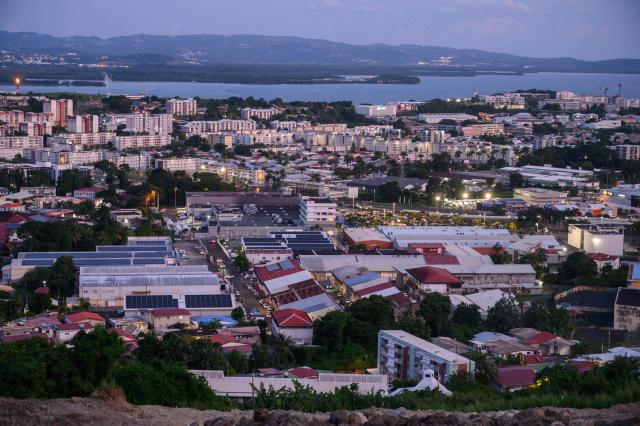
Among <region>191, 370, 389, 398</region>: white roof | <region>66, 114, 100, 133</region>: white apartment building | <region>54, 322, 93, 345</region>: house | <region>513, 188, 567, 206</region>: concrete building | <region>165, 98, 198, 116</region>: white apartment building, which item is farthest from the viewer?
<region>165, 98, 198, 116</region>: white apartment building

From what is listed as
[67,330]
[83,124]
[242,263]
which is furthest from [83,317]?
[83,124]

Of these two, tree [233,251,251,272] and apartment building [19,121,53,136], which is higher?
apartment building [19,121,53,136]

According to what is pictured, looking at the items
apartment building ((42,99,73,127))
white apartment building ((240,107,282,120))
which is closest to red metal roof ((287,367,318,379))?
apartment building ((42,99,73,127))

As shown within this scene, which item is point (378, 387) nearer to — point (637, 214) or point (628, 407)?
point (628, 407)

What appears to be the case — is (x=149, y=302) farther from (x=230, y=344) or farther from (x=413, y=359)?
(x=413, y=359)

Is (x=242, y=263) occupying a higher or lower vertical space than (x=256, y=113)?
lower

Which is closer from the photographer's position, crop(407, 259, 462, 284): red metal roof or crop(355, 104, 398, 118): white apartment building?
crop(407, 259, 462, 284): red metal roof

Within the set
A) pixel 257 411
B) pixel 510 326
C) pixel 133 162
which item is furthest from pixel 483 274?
pixel 133 162

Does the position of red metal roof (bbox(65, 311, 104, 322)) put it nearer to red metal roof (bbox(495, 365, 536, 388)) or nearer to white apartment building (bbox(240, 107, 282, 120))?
red metal roof (bbox(495, 365, 536, 388))
